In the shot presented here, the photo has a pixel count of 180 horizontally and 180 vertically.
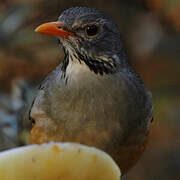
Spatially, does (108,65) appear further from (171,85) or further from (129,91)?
(171,85)

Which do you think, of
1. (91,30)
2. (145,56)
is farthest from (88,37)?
(145,56)

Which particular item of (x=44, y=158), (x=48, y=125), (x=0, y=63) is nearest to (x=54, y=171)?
(x=44, y=158)

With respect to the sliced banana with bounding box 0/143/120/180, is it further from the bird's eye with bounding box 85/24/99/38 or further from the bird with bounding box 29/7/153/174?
the bird's eye with bounding box 85/24/99/38

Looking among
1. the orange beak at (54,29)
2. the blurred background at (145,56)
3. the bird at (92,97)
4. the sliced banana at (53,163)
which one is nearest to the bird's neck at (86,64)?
the bird at (92,97)

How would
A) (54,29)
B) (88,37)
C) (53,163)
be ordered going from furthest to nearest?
(88,37)
(54,29)
(53,163)

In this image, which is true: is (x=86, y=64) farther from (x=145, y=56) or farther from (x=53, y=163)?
(x=145, y=56)

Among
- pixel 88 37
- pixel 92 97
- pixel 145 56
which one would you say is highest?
pixel 88 37
